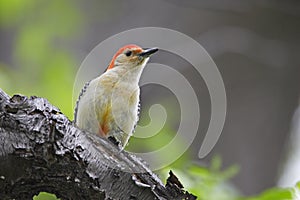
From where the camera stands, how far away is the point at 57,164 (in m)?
2.16

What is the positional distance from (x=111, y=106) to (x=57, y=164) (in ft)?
4.97

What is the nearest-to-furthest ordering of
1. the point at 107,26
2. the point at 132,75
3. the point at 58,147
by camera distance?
the point at 58,147, the point at 132,75, the point at 107,26

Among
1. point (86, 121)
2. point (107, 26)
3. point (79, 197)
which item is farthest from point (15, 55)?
point (79, 197)

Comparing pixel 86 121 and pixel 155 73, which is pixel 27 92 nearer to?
pixel 155 73

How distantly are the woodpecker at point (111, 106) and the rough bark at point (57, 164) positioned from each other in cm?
116

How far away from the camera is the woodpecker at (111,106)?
3.62 meters

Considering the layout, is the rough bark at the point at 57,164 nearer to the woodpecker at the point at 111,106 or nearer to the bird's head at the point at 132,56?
the woodpecker at the point at 111,106

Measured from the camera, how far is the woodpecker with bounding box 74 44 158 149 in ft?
11.9

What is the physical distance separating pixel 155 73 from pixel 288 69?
3.96 ft

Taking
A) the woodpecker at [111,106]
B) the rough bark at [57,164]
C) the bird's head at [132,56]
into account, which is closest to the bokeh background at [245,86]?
the bird's head at [132,56]

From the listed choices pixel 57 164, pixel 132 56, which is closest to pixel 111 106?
pixel 132 56

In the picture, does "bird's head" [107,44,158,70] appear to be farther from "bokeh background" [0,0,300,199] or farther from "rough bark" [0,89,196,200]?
"rough bark" [0,89,196,200]

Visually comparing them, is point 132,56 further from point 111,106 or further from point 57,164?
point 57,164

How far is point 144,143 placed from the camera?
15.6 feet
